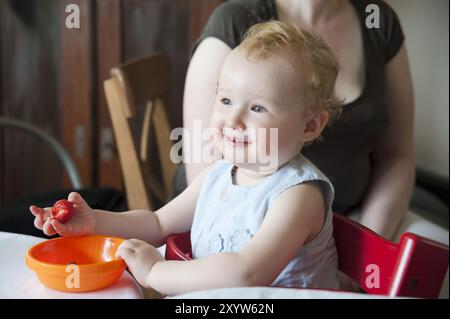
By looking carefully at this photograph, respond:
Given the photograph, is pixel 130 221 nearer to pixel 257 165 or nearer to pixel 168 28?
pixel 257 165

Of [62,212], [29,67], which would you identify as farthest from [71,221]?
[29,67]

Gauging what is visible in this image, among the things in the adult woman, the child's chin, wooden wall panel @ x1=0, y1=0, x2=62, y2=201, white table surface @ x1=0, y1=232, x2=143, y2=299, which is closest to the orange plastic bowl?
white table surface @ x1=0, y1=232, x2=143, y2=299

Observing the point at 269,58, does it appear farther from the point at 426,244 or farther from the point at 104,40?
the point at 104,40

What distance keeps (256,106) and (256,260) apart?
0.12m

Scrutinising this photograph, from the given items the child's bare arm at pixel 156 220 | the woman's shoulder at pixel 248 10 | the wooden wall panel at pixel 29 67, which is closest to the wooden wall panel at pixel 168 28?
the wooden wall panel at pixel 29 67

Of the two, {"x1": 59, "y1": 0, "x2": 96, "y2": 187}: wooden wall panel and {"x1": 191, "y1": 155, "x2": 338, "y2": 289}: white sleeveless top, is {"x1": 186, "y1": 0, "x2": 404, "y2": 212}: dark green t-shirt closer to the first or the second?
{"x1": 191, "y1": 155, "x2": 338, "y2": 289}: white sleeveless top

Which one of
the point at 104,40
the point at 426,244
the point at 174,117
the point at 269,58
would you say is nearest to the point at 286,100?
the point at 269,58

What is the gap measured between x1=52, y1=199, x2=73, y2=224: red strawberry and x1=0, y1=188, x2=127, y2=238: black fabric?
57 mm

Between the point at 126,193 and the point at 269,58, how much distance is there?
34 cm

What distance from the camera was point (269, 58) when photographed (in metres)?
0.53

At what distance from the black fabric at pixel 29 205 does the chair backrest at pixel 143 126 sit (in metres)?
0.04

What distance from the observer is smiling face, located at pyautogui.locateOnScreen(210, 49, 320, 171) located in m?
0.52

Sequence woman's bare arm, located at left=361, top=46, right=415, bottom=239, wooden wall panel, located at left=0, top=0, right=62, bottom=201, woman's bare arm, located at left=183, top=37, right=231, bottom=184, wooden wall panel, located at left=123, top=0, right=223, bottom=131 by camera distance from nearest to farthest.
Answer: woman's bare arm, located at left=183, top=37, right=231, bottom=184 → woman's bare arm, located at left=361, top=46, right=415, bottom=239 → wooden wall panel, located at left=0, top=0, right=62, bottom=201 → wooden wall panel, located at left=123, top=0, right=223, bottom=131

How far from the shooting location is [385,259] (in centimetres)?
55
